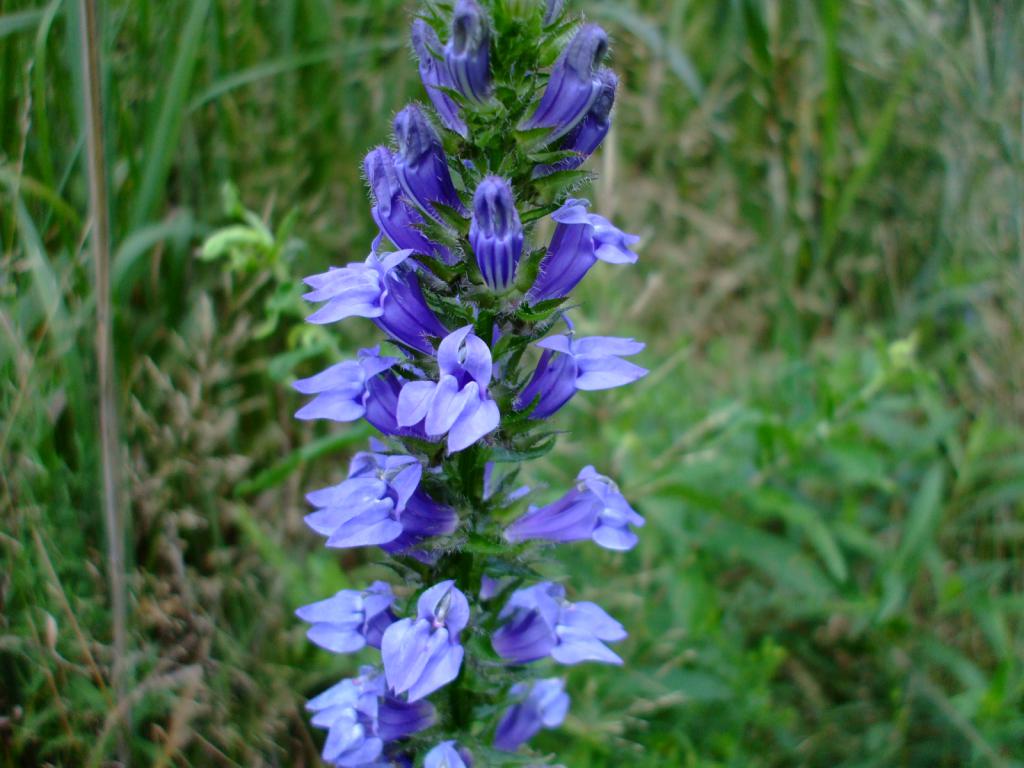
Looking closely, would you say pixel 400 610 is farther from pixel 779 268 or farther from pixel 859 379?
pixel 779 268

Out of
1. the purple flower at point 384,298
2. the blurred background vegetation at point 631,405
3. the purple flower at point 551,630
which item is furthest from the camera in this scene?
the blurred background vegetation at point 631,405

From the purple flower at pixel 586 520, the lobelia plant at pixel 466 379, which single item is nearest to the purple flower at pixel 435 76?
the lobelia plant at pixel 466 379

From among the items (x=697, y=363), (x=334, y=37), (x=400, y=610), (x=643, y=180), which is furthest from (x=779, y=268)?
(x=400, y=610)

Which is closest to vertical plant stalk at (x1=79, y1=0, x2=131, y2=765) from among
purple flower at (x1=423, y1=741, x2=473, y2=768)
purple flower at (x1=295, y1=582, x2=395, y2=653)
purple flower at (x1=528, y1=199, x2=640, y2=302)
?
purple flower at (x1=295, y1=582, x2=395, y2=653)

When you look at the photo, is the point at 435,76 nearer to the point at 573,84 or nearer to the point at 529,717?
the point at 573,84

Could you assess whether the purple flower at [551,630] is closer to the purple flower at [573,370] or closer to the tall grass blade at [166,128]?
the purple flower at [573,370]

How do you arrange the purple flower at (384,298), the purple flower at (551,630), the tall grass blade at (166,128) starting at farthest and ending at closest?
the tall grass blade at (166,128) → the purple flower at (551,630) → the purple flower at (384,298)

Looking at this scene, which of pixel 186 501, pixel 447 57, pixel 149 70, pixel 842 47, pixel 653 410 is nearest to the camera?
pixel 447 57
